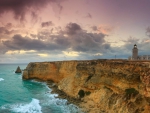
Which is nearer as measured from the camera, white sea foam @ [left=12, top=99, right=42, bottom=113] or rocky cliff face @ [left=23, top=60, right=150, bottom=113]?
rocky cliff face @ [left=23, top=60, right=150, bottom=113]

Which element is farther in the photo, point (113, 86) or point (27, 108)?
point (27, 108)

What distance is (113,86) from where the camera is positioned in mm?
32219

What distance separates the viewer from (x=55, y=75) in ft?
233

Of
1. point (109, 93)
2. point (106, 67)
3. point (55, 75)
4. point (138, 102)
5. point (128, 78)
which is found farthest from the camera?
point (55, 75)

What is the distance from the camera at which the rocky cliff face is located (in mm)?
24998

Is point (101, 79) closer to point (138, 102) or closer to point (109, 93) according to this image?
point (109, 93)

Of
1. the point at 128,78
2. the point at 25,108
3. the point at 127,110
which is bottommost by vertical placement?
the point at 25,108

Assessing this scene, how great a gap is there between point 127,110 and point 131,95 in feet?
8.58

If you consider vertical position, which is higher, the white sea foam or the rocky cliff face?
the rocky cliff face

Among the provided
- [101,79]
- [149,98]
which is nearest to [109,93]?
[101,79]

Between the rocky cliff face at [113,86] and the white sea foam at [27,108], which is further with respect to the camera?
the white sea foam at [27,108]

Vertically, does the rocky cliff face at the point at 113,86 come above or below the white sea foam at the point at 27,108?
above

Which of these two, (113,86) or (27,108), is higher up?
(113,86)

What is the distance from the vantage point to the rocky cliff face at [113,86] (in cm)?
2500
